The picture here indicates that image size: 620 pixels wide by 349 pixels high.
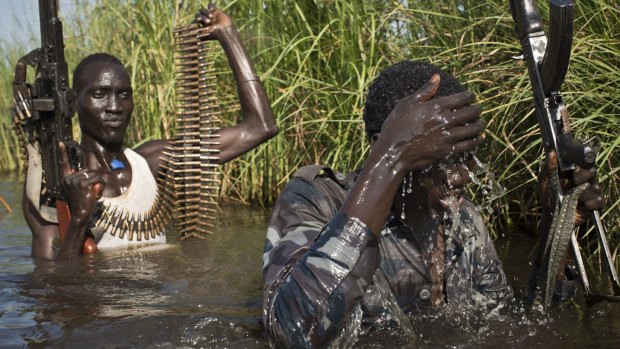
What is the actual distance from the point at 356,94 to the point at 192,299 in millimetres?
2297

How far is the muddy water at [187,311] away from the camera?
362cm

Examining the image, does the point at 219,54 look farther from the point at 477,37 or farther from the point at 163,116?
the point at 477,37

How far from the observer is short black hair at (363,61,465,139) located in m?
3.14

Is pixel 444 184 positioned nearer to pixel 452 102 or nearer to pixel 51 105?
pixel 452 102

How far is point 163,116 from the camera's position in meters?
7.80

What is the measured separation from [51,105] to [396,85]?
282 centimetres

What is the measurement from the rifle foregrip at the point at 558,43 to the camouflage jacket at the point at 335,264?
0.63m

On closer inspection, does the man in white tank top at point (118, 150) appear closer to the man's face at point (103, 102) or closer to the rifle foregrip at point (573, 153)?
the man's face at point (103, 102)

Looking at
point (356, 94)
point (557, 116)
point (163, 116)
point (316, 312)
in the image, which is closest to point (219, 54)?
point (163, 116)

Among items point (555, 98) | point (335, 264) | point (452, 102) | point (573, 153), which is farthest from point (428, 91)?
point (555, 98)

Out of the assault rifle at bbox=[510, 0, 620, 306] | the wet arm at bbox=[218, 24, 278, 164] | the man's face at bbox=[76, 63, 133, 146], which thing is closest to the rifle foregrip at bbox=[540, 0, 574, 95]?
the assault rifle at bbox=[510, 0, 620, 306]

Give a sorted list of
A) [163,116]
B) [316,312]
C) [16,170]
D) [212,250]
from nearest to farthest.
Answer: [316,312]
[212,250]
[163,116]
[16,170]

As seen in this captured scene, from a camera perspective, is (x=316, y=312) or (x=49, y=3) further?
(x=49, y=3)

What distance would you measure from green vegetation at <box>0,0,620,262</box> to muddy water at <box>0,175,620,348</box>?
2.57 ft
